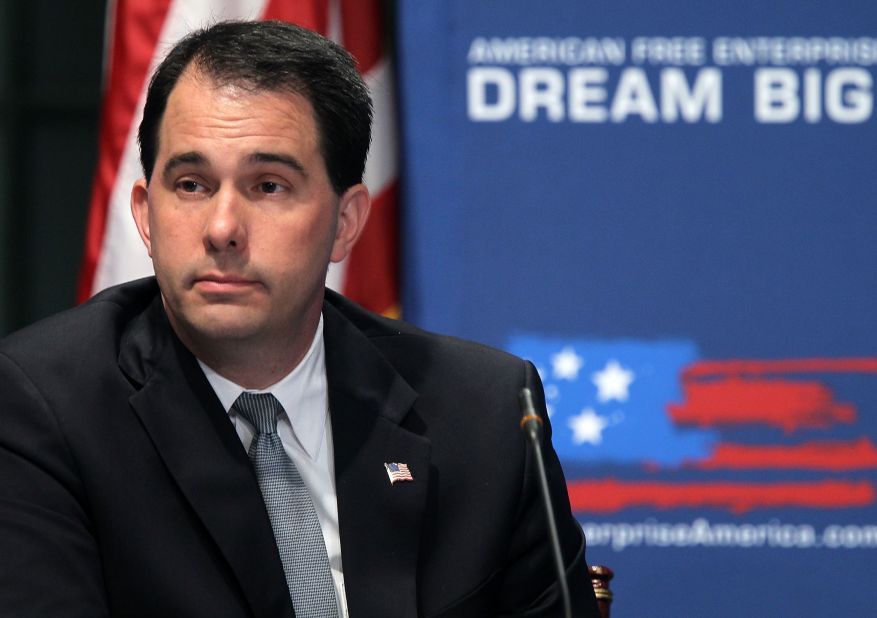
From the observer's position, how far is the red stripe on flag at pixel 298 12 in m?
3.64

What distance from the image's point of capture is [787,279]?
11.4 ft

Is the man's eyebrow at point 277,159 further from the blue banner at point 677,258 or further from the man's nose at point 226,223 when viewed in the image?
the blue banner at point 677,258

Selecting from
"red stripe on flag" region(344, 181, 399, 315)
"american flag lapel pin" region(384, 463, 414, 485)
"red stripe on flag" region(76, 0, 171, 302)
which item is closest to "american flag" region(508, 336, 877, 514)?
"red stripe on flag" region(344, 181, 399, 315)

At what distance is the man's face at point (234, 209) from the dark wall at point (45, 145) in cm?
242

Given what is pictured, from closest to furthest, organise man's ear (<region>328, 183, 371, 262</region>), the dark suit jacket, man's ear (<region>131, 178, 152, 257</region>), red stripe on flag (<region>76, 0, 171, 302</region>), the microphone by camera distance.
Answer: the microphone → the dark suit jacket → man's ear (<region>131, 178, 152, 257</region>) → man's ear (<region>328, 183, 371, 262</region>) → red stripe on flag (<region>76, 0, 171, 302</region>)

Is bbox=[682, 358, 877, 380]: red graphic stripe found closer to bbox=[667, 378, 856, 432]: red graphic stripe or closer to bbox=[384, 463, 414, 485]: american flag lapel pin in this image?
bbox=[667, 378, 856, 432]: red graphic stripe

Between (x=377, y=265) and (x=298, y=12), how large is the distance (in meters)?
0.71

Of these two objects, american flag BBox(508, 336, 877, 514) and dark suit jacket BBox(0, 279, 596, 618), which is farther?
american flag BBox(508, 336, 877, 514)

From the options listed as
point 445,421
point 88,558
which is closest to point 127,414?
point 88,558

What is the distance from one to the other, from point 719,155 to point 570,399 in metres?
0.74

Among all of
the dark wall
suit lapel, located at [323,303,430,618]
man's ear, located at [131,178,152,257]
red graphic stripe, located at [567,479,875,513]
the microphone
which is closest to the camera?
the microphone

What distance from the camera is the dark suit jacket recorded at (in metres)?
1.96

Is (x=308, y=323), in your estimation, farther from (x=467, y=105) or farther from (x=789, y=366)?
(x=789, y=366)

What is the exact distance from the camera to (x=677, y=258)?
3.47 m
